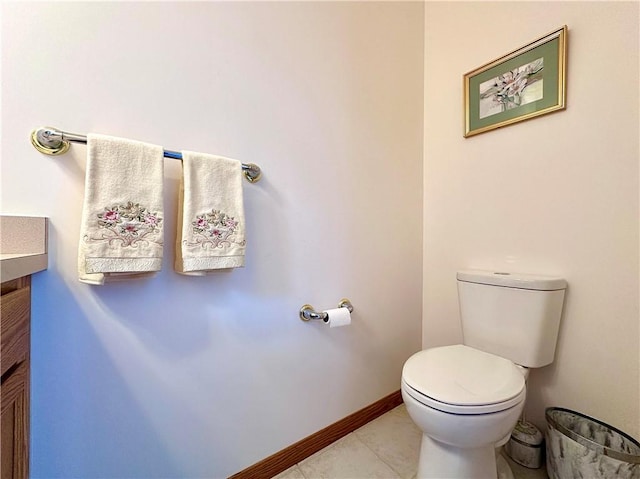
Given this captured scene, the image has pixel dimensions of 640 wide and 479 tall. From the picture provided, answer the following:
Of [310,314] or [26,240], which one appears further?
[310,314]

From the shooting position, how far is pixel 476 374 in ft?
2.79

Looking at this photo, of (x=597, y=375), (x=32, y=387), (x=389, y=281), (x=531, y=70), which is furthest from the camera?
(x=389, y=281)

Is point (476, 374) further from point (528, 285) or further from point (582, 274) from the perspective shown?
point (582, 274)

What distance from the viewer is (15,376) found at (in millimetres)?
555

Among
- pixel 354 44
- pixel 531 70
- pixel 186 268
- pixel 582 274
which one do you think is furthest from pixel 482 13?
pixel 186 268

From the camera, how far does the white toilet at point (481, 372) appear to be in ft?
2.39

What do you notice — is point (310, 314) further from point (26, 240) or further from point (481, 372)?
point (26, 240)

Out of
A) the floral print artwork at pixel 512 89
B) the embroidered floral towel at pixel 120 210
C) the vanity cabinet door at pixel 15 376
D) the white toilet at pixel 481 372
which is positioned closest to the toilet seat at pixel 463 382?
the white toilet at pixel 481 372

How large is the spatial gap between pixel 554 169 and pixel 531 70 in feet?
1.42

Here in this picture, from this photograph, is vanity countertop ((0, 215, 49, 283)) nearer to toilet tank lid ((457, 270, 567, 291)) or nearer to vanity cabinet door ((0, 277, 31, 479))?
vanity cabinet door ((0, 277, 31, 479))

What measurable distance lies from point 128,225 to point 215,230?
0.69 feet

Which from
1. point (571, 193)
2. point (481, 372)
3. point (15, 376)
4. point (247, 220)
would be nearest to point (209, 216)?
point (247, 220)

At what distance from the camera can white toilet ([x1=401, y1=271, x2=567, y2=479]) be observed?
729 millimetres

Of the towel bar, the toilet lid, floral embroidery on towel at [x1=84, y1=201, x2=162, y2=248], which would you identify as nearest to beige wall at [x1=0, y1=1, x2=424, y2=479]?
the towel bar
